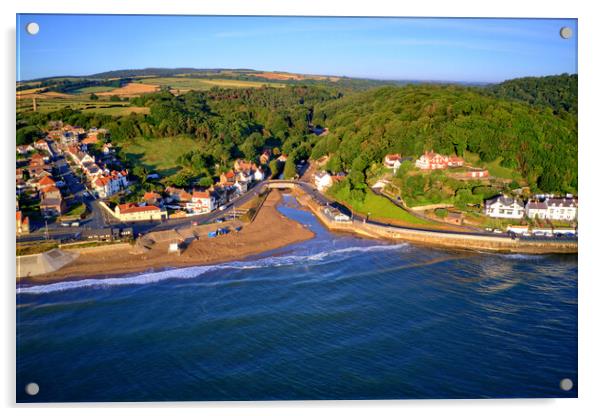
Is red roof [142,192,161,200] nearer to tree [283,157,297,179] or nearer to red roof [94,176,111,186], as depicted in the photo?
red roof [94,176,111,186]

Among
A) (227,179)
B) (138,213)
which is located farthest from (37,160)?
(227,179)

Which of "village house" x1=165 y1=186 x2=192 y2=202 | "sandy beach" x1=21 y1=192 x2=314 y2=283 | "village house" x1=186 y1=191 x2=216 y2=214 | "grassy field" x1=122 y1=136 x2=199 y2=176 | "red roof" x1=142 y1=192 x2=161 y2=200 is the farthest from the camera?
"grassy field" x1=122 y1=136 x2=199 y2=176

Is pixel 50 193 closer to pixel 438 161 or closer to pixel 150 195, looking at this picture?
pixel 150 195

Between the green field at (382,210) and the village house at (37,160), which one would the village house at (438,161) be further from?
the village house at (37,160)

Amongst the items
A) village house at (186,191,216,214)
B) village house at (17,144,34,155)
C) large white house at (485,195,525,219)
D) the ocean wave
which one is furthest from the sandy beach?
large white house at (485,195,525,219)

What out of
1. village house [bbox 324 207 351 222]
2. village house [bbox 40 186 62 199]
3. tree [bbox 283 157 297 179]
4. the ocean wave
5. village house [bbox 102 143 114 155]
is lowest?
the ocean wave

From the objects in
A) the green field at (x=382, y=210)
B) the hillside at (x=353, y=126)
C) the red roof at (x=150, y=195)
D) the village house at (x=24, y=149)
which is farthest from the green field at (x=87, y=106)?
the green field at (x=382, y=210)
